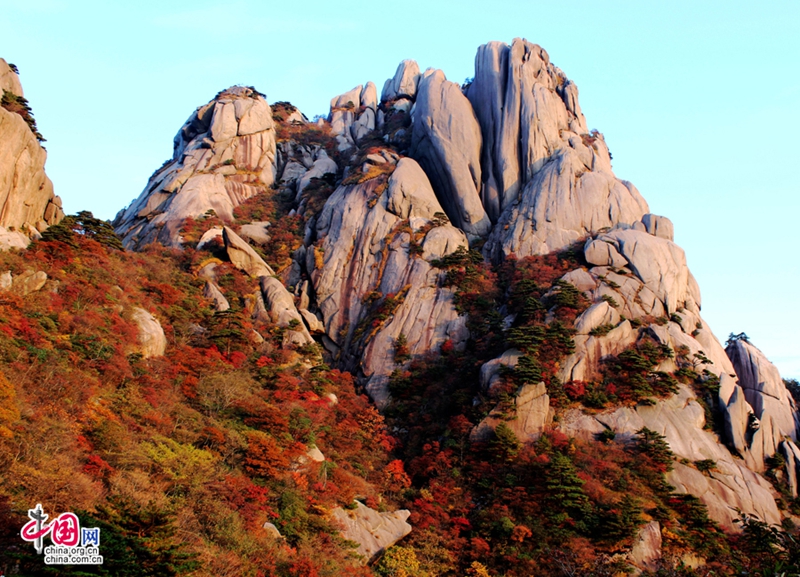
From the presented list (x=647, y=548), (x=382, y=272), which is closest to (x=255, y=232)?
(x=382, y=272)

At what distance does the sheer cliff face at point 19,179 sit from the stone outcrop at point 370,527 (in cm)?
2381

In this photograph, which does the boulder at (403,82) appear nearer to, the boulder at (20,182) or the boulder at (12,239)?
the boulder at (20,182)

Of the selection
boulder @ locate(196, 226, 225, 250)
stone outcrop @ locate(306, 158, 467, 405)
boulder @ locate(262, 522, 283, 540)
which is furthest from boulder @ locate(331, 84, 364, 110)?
boulder @ locate(262, 522, 283, 540)

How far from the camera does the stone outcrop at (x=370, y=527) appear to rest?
2845cm

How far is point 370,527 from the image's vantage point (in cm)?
2966

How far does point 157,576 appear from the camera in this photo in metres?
17.1

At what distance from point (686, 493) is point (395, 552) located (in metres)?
16.4

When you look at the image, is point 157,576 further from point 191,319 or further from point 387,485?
point 191,319

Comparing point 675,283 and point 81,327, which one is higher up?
point 675,283

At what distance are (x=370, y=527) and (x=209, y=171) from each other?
148 feet

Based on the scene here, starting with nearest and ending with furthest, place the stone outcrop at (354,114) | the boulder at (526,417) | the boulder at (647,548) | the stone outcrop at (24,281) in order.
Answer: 1. the boulder at (647,548)
2. the stone outcrop at (24,281)
3. the boulder at (526,417)
4. the stone outcrop at (354,114)

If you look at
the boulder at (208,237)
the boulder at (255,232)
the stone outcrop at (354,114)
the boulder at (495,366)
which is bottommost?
the boulder at (495,366)

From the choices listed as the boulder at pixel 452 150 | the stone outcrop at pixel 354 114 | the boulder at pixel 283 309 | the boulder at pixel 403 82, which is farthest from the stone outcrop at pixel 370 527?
the boulder at pixel 403 82

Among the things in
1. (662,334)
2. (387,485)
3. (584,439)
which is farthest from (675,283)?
(387,485)
